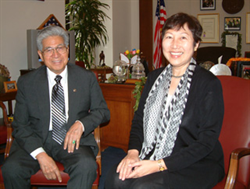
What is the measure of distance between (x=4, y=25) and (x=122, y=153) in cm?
238

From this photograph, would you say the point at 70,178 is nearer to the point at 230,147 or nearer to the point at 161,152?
the point at 161,152

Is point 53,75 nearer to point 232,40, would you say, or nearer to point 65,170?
point 65,170

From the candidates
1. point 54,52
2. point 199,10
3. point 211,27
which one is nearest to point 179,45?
point 54,52

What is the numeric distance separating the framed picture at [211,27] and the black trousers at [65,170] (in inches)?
244

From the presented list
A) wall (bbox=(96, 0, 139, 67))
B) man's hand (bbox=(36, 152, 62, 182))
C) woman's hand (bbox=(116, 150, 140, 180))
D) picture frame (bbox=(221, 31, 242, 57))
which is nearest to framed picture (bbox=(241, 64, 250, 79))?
woman's hand (bbox=(116, 150, 140, 180))

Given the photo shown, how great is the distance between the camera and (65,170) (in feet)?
5.74

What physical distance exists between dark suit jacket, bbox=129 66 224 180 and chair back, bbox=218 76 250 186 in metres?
0.18

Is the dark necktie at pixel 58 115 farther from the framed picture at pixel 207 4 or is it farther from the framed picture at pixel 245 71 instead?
the framed picture at pixel 207 4

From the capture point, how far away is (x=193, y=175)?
56.2 inches

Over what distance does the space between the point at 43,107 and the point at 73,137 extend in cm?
30

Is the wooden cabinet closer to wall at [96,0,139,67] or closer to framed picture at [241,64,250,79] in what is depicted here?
framed picture at [241,64,250,79]

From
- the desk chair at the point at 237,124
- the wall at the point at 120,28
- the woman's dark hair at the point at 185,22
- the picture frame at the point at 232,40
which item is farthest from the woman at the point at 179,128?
the picture frame at the point at 232,40

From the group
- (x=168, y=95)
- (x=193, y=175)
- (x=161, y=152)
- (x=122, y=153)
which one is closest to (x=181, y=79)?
(x=168, y=95)

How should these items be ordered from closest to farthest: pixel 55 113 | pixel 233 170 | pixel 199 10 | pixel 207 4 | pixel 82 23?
pixel 233 170, pixel 55 113, pixel 82 23, pixel 207 4, pixel 199 10
